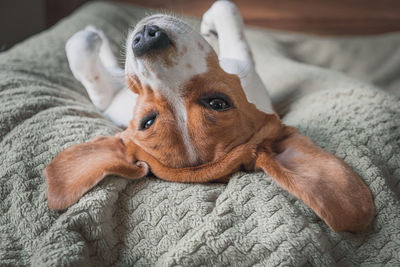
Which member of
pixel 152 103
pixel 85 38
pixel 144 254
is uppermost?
pixel 152 103

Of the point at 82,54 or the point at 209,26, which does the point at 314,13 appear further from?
the point at 82,54

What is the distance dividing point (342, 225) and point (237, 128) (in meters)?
0.39

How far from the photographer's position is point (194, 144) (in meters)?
1.11

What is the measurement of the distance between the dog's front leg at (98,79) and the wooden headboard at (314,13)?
4.94ft

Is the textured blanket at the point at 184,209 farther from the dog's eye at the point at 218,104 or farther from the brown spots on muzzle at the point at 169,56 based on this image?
the brown spots on muzzle at the point at 169,56

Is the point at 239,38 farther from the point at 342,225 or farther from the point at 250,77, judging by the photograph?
the point at 342,225

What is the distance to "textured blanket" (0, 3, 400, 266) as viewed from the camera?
96 centimetres

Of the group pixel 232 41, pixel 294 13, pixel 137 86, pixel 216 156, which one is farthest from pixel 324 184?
pixel 294 13

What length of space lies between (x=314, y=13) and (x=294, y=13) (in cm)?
16

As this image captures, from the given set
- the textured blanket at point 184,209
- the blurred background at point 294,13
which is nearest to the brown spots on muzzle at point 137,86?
the textured blanket at point 184,209

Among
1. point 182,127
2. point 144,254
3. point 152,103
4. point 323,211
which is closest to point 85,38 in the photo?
point 152,103

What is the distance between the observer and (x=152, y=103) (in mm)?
1161

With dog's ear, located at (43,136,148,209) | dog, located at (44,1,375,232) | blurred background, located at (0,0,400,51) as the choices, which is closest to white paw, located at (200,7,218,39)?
dog, located at (44,1,375,232)

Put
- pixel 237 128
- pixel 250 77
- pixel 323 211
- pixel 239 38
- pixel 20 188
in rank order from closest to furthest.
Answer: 1. pixel 323 211
2. pixel 20 188
3. pixel 237 128
4. pixel 250 77
5. pixel 239 38
